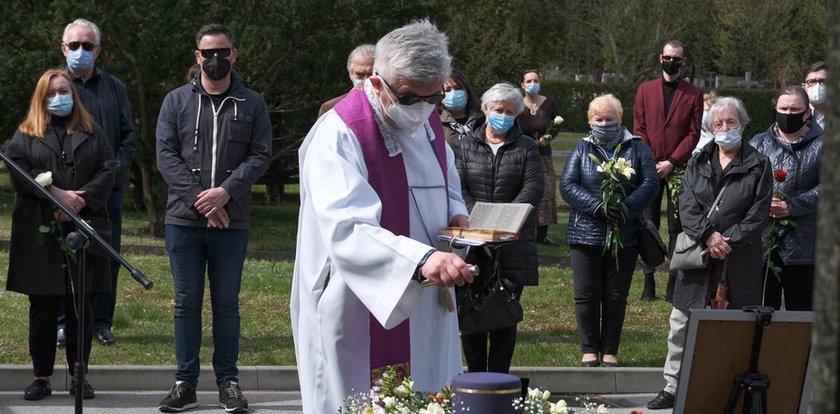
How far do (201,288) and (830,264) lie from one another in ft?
21.7

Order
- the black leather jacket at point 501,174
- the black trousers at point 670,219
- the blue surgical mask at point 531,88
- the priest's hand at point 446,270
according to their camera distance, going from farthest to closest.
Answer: the blue surgical mask at point 531,88 → the black trousers at point 670,219 → the black leather jacket at point 501,174 → the priest's hand at point 446,270

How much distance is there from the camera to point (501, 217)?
4.91 metres

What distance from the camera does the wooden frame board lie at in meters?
4.84

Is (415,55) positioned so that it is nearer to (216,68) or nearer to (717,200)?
(216,68)

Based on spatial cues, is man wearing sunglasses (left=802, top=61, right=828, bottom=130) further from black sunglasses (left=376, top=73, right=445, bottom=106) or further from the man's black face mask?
black sunglasses (left=376, top=73, right=445, bottom=106)

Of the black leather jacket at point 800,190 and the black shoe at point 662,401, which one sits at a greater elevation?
the black leather jacket at point 800,190

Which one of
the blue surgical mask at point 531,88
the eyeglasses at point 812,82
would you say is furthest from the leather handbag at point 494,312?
the blue surgical mask at point 531,88

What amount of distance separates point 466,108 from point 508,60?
28704mm

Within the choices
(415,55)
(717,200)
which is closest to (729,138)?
(717,200)

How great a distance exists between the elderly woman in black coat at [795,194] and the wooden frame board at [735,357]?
398cm

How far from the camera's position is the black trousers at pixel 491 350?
27.6 ft

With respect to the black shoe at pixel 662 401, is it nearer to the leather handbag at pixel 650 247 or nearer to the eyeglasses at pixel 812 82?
the leather handbag at pixel 650 247

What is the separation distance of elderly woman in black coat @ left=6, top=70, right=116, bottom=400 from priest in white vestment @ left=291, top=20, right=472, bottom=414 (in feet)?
12.7

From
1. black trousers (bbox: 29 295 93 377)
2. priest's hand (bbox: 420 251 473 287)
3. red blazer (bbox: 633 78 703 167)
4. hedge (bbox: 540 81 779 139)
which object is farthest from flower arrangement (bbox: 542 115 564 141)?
hedge (bbox: 540 81 779 139)
